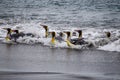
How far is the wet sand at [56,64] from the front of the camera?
36.4 ft

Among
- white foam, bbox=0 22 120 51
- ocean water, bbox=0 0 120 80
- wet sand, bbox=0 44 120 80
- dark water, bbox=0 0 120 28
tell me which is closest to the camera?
wet sand, bbox=0 44 120 80

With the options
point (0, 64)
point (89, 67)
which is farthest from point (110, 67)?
point (0, 64)

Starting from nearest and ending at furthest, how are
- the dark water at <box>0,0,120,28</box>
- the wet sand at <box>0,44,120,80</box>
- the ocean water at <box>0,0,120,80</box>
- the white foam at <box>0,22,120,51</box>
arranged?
the wet sand at <box>0,44,120,80</box>, the ocean water at <box>0,0,120,80</box>, the white foam at <box>0,22,120,51</box>, the dark water at <box>0,0,120,28</box>

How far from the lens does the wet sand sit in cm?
1109

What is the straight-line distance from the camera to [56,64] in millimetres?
12867

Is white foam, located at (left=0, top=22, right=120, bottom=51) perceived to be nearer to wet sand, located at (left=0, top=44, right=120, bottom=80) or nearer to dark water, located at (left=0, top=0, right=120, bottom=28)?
wet sand, located at (left=0, top=44, right=120, bottom=80)

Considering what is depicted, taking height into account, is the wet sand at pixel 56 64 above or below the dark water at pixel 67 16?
below

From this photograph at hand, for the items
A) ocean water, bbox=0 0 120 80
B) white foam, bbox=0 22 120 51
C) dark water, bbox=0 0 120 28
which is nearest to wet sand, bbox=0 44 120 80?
ocean water, bbox=0 0 120 80

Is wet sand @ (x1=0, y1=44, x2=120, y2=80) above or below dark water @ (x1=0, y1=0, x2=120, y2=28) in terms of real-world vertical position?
below

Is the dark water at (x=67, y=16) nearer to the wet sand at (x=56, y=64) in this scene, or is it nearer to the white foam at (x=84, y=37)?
the white foam at (x=84, y=37)

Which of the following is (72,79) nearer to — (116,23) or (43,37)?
(43,37)

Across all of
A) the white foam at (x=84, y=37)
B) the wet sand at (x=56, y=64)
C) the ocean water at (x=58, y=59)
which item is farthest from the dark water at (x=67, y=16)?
the wet sand at (x=56, y=64)

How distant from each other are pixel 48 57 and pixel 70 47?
2266mm

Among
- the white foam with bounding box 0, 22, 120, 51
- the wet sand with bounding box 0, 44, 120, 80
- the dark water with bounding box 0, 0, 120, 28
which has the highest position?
the dark water with bounding box 0, 0, 120, 28
